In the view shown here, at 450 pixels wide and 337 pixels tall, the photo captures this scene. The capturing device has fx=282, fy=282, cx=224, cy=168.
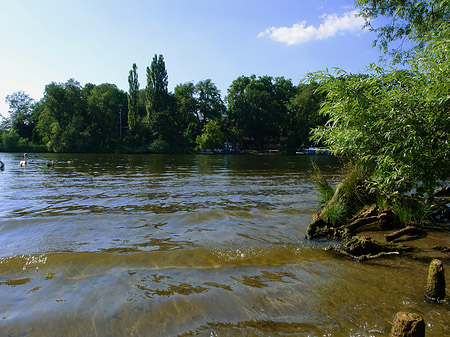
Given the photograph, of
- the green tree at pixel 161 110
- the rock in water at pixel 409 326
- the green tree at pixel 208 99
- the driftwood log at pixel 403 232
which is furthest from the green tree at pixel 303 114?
the rock in water at pixel 409 326

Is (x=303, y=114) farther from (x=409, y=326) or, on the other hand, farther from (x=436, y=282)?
(x=409, y=326)

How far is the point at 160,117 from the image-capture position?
7838cm

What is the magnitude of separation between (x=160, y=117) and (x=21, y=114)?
164 ft

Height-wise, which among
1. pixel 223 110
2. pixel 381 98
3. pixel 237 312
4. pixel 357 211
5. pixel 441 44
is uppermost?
pixel 223 110

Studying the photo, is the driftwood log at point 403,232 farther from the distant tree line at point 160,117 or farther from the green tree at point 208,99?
the green tree at point 208,99

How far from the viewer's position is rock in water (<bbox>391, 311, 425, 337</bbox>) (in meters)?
2.40

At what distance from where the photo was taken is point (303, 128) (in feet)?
281

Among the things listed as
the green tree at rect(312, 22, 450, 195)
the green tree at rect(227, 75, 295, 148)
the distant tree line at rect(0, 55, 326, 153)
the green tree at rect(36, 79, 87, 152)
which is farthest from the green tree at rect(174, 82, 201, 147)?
the green tree at rect(312, 22, 450, 195)

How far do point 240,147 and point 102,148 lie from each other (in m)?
42.2

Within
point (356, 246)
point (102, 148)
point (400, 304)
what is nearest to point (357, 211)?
point (356, 246)

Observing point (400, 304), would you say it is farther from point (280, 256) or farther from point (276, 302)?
point (280, 256)

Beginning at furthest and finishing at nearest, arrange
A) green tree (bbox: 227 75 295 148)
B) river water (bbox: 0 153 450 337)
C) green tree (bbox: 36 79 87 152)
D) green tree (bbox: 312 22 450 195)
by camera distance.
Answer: green tree (bbox: 227 75 295 148) → green tree (bbox: 36 79 87 152) → green tree (bbox: 312 22 450 195) → river water (bbox: 0 153 450 337)

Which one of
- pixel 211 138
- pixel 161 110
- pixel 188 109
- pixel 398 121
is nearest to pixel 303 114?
pixel 211 138

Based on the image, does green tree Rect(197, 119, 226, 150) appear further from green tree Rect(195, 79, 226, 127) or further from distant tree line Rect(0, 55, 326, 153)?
green tree Rect(195, 79, 226, 127)
